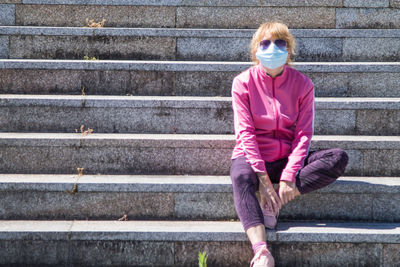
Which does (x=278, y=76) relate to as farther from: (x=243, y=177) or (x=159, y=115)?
(x=159, y=115)

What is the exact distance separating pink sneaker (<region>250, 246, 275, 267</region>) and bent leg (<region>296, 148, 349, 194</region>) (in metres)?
0.55

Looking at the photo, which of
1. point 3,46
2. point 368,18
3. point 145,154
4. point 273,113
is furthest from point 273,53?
point 3,46

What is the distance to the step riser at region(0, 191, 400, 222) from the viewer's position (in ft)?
11.1

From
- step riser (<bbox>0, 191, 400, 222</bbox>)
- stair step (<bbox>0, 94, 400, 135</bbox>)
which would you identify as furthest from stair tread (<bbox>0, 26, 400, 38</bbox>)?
step riser (<bbox>0, 191, 400, 222</bbox>)

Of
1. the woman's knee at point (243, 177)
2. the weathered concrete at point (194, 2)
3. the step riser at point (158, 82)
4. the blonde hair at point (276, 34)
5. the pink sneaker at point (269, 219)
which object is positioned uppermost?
the weathered concrete at point (194, 2)

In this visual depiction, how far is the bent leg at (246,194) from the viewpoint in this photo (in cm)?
301

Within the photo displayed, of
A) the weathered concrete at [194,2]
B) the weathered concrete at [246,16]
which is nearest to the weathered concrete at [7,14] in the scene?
the weathered concrete at [194,2]

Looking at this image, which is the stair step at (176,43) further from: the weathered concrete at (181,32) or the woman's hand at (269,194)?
the woman's hand at (269,194)

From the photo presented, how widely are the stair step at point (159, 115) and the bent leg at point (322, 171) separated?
32.4 inches

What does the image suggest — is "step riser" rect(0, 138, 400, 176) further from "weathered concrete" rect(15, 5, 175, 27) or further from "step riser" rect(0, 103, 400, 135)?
"weathered concrete" rect(15, 5, 175, 27)

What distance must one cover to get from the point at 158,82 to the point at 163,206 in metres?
1.35

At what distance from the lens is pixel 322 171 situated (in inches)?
124

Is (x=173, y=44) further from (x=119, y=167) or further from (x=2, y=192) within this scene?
(x=2, y=192)

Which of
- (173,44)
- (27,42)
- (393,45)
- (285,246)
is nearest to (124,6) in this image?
(173,44)
